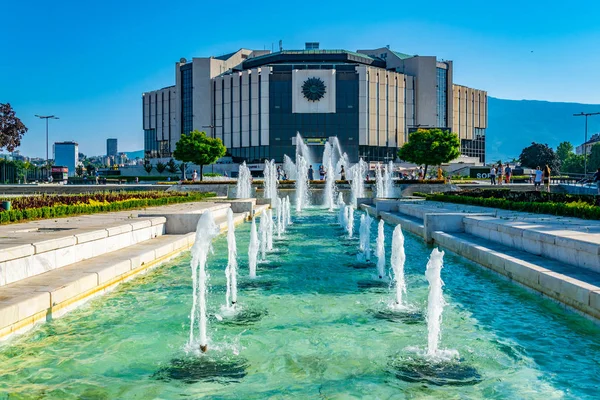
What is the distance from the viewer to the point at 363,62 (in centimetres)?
8112

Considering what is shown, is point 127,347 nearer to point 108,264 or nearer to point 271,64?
point 108,264

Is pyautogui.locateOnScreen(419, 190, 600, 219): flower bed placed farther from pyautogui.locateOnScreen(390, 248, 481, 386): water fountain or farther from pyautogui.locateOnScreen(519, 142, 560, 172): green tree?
pyautogui.locateOnScreen(519, 142, 560, 172): green tree

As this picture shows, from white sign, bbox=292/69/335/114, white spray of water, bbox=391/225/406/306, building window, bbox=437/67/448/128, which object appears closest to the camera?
white spray of water, bbox=391/225/406/306

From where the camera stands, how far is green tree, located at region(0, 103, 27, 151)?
37.5 meters

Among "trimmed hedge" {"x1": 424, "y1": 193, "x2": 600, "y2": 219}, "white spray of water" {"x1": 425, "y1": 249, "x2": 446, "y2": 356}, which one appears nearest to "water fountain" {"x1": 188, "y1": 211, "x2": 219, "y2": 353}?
"white spray of water" {"x1": 425, "y1": 249, "x2": 446, "y2": 356}

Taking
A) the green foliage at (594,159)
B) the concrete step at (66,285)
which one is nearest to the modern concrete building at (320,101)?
the green foliage at (594,159)

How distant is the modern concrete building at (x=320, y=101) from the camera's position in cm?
7500

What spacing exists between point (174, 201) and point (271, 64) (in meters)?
59.3

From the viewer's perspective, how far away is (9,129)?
37938mm

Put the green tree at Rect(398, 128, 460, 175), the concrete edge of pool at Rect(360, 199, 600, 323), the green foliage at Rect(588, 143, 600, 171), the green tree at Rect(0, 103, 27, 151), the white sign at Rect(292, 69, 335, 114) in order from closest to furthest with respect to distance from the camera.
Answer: the concrete edge of pool at Rect(360, 199, 600, 323)
the green tree at Rect(0, 103, 27, 151)
the green tree at Rect(398, 128, 460, 175)
the white sign at Rect(292, 69, 335, 114)
the green foliage at Rect(588, 143, 600, 171)

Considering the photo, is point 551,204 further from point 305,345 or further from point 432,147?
point 432,147

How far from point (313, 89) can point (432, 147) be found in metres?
30.7

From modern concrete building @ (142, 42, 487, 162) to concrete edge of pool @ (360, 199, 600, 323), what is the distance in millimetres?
62692

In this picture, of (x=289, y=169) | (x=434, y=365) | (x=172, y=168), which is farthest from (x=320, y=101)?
(x=434, y=365)
